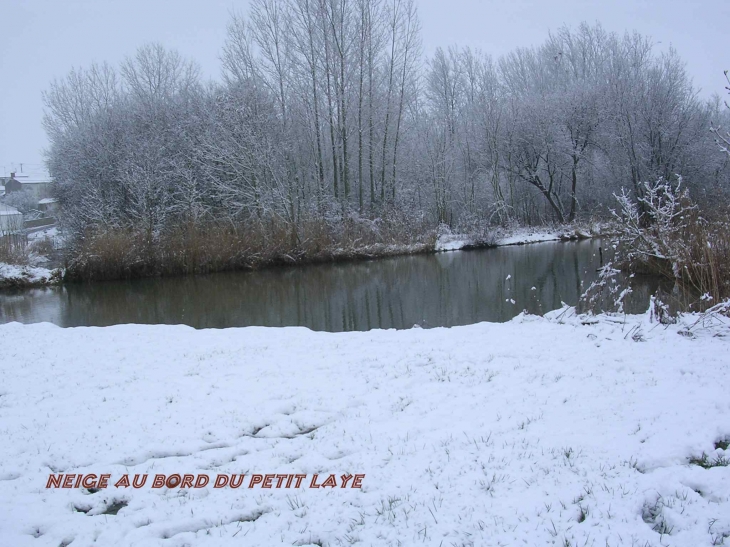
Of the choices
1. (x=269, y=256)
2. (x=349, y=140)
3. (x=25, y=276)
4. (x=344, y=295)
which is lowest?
(x=344, y=295)

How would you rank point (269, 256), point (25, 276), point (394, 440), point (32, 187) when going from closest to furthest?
point (394, 440), point (25, 276), point (269, 256), point (32, 187)

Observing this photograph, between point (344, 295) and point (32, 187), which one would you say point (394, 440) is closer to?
point (344, 295)

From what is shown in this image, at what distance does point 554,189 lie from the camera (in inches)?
1463

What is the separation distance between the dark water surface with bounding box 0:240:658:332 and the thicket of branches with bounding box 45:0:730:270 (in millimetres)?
4982

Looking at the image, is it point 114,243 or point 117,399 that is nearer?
point 117,399

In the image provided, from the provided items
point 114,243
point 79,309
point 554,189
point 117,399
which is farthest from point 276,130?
point 117,399

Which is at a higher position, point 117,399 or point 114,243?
point 114,243

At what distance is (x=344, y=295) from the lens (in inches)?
644

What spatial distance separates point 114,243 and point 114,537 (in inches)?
888

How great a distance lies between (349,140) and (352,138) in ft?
0.75

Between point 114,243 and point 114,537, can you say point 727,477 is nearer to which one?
point 114,537

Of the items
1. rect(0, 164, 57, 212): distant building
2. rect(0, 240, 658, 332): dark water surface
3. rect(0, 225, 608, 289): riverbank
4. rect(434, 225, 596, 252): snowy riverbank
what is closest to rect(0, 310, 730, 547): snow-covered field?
rect(0, 240, 658, 332): dark water surface

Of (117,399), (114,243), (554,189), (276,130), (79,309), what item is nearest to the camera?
(117,399)
